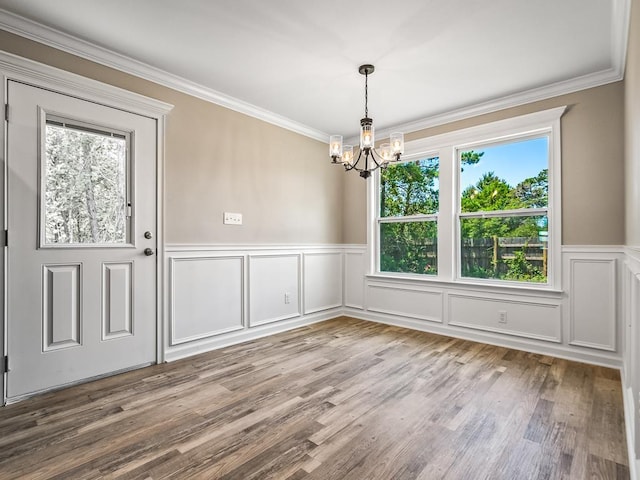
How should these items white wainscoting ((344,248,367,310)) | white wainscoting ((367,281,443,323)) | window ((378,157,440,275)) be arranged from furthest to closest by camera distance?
white wainscoting ((344,248,367,310)), window ((378,157,440,275)), white wainscoting ((367,281,443,323))

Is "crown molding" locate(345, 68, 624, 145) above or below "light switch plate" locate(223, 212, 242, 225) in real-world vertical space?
above

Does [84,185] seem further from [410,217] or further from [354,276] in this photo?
[410,217]

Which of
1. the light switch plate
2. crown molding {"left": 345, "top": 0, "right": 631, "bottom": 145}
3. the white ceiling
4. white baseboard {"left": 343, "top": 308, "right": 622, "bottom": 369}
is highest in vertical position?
the white ceiling

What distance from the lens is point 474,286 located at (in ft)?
12.3

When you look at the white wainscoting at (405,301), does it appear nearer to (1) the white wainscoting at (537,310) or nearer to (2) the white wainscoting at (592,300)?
(1) the white wainscoting at (537,310)

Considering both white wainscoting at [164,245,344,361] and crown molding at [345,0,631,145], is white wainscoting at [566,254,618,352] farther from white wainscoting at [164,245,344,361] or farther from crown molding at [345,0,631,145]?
white wainscoting at [164,245,344,361]

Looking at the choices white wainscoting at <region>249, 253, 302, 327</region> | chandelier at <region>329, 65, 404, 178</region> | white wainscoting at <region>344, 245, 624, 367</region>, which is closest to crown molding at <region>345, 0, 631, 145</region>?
chandelier at <region>329, 65, 404, 178</region>

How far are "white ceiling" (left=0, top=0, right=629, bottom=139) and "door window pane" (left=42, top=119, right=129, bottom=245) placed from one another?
2.12ft

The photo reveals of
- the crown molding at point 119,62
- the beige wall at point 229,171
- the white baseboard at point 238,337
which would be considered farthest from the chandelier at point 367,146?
the white baseboard at point 238,337

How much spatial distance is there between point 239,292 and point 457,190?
110 inches

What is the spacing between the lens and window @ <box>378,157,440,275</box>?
416cm

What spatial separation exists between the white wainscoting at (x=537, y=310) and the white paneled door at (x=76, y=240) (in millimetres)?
2954

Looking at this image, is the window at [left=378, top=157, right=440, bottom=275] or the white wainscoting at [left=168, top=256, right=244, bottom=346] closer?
the white wainscoting at [left=168, top=256, right=244, bottom=346]

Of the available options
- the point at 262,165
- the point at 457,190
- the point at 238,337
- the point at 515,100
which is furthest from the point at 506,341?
the point at 262,165
